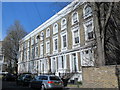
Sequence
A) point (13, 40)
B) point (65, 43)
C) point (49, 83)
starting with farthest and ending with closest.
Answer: point (13, 40)
point (65, 43)
point (49, 83)

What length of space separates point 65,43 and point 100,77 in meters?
15.5

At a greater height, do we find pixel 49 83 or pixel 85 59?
pixel 85 59

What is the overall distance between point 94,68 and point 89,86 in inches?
66.9

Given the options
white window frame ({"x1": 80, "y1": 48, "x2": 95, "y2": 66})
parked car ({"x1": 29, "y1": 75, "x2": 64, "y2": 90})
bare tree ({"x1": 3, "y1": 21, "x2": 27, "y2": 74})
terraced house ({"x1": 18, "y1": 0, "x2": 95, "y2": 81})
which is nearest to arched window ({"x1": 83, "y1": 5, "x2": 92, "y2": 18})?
terraced house ({"x1": 18, "y1": 0, "x2": 95, "y2": 81})

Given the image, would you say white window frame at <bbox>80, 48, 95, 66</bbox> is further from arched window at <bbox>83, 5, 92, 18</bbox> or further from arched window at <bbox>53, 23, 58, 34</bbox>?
arched window at <bbox>53, 23, 58, 34</bbox>

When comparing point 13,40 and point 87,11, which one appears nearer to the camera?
point 87,11

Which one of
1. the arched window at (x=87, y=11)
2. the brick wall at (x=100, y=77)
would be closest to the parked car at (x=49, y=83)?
the brick wall at (x=100, y=77)

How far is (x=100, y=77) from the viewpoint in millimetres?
14188

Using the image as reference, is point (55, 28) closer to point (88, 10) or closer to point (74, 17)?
point (74, 17)

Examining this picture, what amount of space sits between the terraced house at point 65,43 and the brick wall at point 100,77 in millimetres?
2138

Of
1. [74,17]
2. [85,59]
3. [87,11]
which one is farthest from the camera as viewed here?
[74,17]

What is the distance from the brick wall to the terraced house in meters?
2.14

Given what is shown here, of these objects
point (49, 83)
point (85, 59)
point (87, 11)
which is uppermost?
point (87, 11)

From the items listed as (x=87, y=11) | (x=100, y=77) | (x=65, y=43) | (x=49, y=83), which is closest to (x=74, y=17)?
(x=87, y=11)
